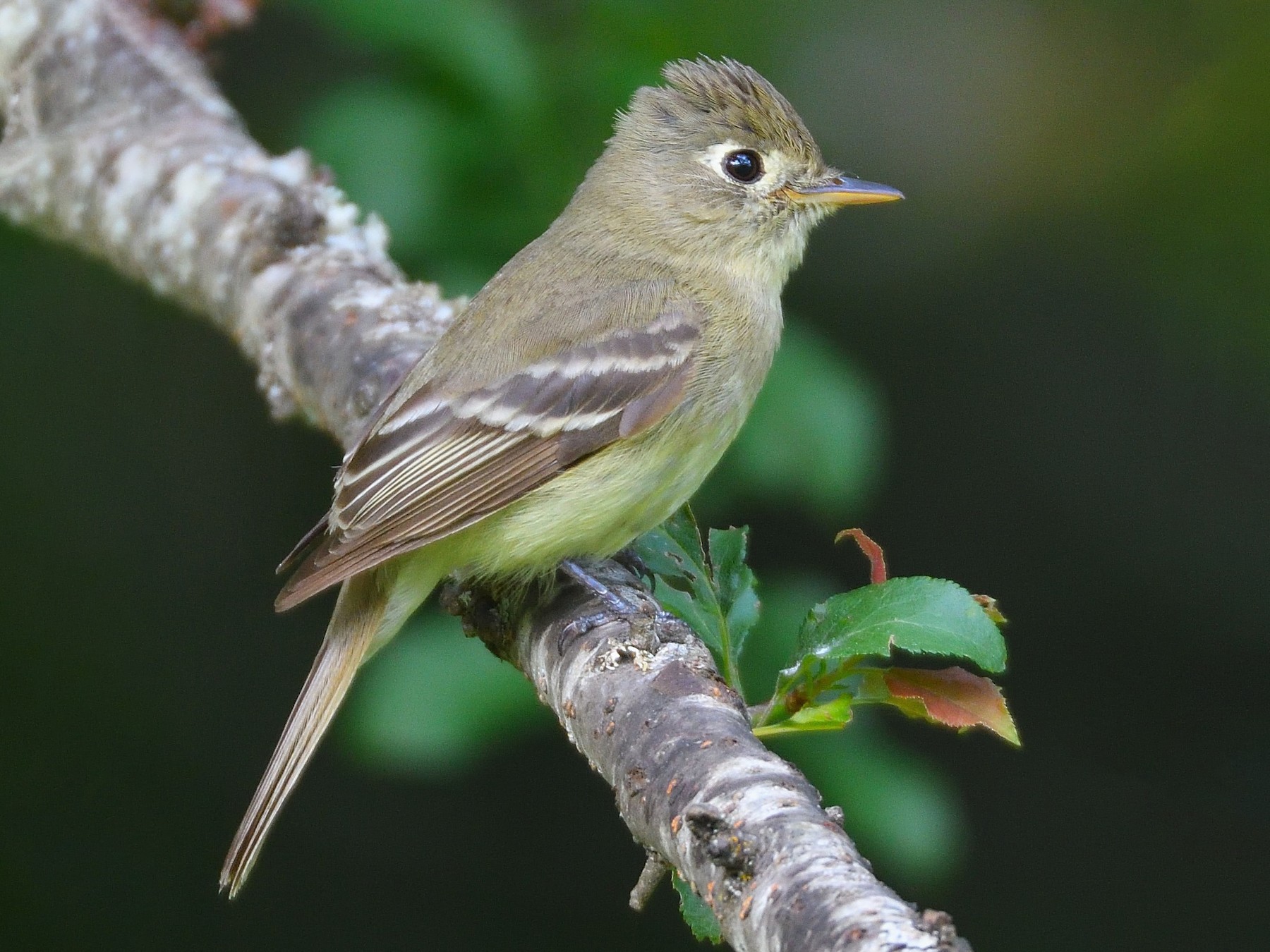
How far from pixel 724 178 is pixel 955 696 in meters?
2.08

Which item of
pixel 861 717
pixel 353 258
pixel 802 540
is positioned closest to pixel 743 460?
pixel 861 717

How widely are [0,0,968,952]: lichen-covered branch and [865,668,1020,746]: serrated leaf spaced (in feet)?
0.95

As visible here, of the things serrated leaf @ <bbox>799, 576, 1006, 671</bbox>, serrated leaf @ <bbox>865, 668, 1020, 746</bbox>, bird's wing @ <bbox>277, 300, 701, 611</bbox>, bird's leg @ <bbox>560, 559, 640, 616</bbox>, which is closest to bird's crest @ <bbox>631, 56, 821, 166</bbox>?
bird's wing @ <bbox>277, 300, 701, 611</bbox>

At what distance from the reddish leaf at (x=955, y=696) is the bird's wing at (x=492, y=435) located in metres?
1.13

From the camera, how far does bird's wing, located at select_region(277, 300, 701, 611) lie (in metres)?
3.34

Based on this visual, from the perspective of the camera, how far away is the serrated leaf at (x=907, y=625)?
239 centimetres

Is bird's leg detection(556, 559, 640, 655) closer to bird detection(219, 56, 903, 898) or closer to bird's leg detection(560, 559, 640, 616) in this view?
bird's leg detection(560, 559, 640, 616)

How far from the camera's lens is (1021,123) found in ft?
19.5

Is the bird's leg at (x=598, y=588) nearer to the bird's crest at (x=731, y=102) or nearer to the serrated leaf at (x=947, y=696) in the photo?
the serrated leaf at (x=947, y=696)

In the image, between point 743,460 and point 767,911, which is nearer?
point 767,911

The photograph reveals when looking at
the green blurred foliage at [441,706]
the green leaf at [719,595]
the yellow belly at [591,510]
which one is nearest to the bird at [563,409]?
the yellow belly at [591,510]

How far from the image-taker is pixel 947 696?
97.1 inches

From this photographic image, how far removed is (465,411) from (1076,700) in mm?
3030

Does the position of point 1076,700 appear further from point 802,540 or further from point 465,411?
point 465,411
